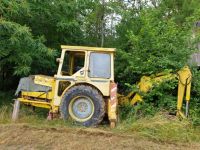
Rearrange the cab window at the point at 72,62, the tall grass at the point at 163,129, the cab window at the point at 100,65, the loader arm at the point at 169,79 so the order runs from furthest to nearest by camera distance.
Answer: the cab window at the point at 72,62, the loader arm at the point at 169,79, the cab window at the point at 100,65, the tall grass at the point at 163,129

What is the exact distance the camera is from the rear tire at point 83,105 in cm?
1016

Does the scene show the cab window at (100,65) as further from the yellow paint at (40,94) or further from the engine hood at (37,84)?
the yellow paint at (40,94)

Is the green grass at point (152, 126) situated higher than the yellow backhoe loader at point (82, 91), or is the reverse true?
the yellow backhoe loader at point (82, 91)

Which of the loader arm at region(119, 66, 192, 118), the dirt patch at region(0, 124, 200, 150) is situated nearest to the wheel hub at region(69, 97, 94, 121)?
the dirt patch at region(0, 124, 200, 150)

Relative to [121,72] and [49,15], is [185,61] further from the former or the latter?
[49,15]

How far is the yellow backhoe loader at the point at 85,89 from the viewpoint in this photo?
33.6 ft

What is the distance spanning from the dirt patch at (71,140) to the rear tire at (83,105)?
3.53 ft

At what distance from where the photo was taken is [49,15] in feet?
42.4

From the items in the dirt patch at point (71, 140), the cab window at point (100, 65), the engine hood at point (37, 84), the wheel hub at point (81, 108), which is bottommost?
the dirt patch at point (71, 140)

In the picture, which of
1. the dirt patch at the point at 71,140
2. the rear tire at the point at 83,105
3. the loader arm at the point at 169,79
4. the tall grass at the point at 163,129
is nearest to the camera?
the dirt patch at the point at 71,140

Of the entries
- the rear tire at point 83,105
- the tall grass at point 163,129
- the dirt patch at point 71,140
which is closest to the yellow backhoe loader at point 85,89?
the rear tire at point 83,105

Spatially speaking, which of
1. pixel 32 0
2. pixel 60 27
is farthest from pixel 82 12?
pixel 32 0

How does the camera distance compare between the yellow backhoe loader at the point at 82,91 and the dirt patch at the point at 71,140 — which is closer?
the dirt patch at the point at 71,140

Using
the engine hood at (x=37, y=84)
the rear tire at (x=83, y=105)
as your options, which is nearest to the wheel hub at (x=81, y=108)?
the rear tire at (x=83, y=105)
